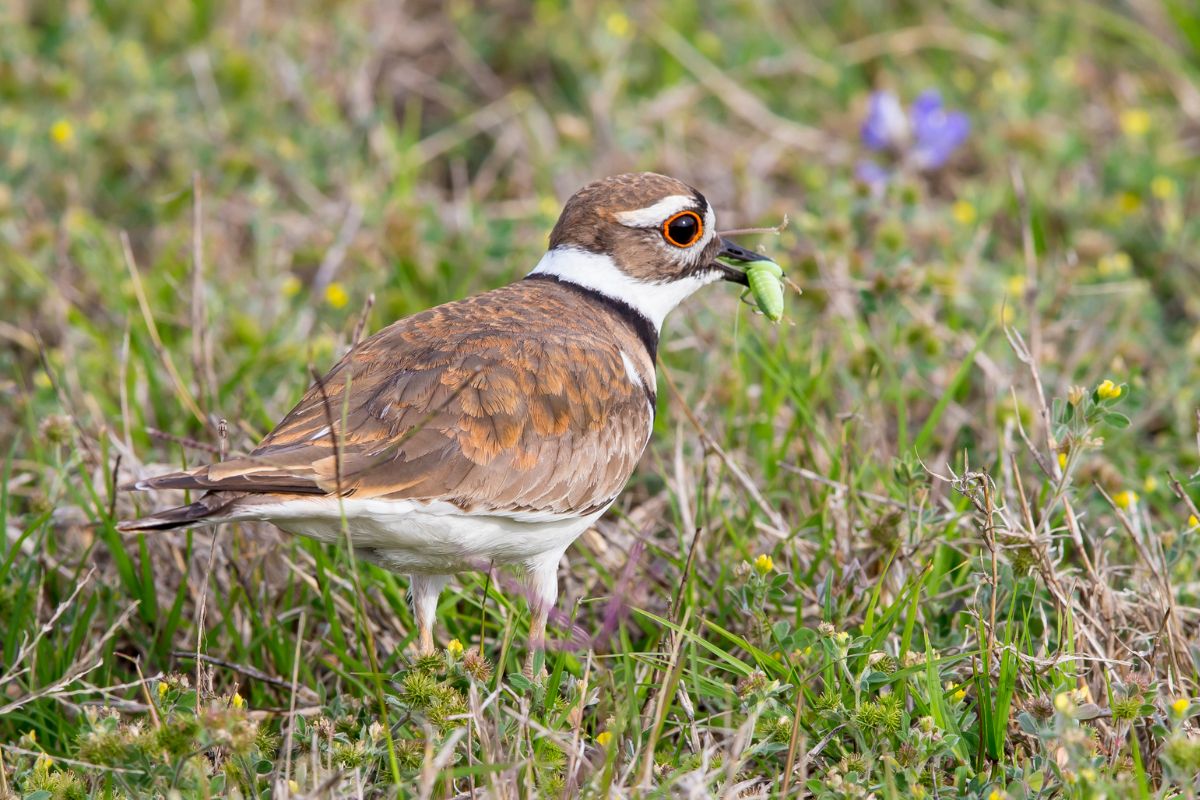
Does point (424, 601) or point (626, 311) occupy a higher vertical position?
point (626, 311)

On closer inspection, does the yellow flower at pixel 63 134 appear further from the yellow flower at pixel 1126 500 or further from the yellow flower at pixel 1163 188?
the yellow flower at pixel 1163 188

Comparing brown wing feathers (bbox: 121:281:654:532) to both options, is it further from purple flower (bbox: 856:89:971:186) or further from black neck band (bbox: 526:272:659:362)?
purple flower (bbox: 856:89:971:186)

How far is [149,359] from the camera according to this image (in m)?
5.86

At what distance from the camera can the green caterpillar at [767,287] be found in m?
4.94

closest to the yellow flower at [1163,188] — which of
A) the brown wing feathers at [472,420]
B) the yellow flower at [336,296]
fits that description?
the brown wing feathers at [472,420]

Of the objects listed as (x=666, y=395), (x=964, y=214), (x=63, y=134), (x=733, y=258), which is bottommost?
(x=666, y=395)

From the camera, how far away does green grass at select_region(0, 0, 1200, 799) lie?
3861 mm

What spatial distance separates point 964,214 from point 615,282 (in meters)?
2.56

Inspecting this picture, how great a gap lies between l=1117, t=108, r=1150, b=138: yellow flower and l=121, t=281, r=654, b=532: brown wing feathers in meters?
4.02

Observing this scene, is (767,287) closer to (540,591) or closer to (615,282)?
(615,282)

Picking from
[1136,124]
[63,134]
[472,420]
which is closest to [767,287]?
[472,420]

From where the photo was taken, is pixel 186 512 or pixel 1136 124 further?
pixel 1136 124

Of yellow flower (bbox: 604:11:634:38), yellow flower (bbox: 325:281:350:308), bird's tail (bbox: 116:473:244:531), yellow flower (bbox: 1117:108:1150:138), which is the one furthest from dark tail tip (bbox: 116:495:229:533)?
yellow flower (bbox: 1117:108:1150:138)

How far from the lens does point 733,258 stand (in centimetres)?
528
